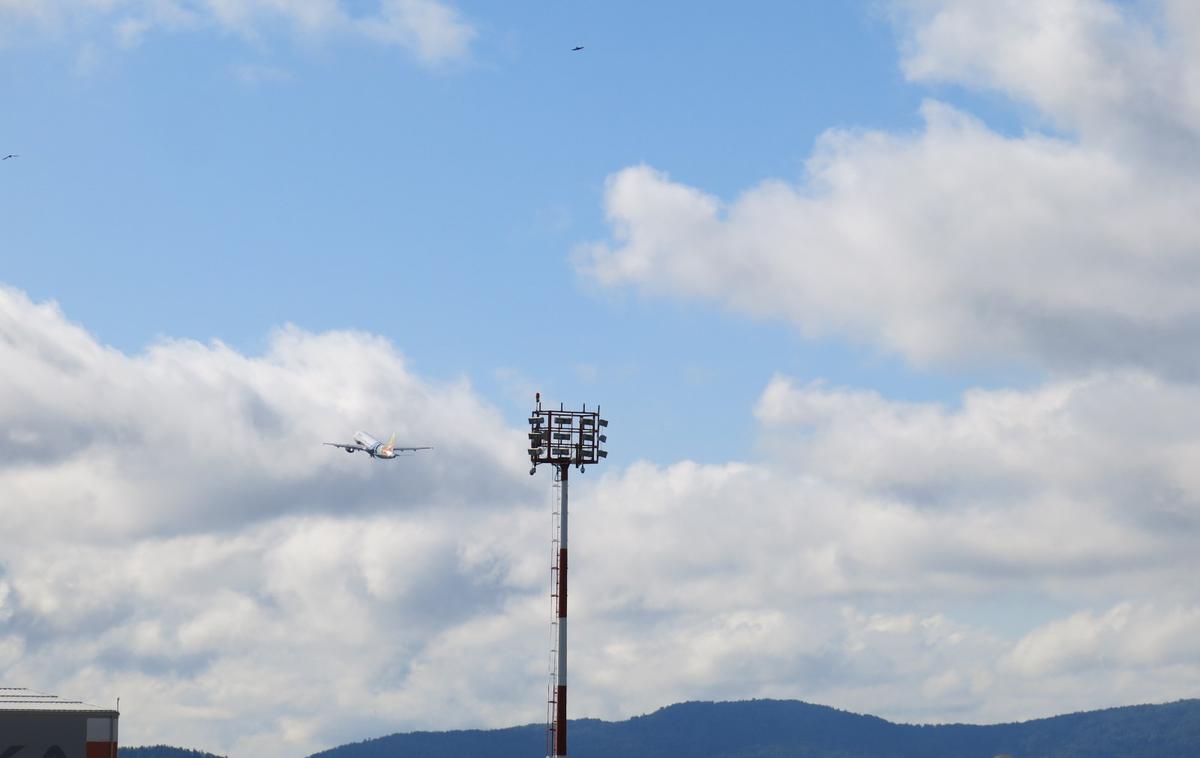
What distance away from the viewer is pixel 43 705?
10388cm

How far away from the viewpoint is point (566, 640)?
11506 cm

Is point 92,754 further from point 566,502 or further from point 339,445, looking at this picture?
point 339,445

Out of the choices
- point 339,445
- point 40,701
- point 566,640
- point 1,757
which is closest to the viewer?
point 1,757

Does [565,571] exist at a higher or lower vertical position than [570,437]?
lower

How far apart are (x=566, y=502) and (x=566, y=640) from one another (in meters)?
10.4

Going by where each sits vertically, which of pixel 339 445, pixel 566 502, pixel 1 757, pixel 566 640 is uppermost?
pixel 339 445

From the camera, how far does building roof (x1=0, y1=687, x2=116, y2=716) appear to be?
331 ft

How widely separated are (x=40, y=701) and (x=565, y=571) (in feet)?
125

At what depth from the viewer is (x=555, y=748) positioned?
380ft

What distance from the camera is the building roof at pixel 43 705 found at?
101m

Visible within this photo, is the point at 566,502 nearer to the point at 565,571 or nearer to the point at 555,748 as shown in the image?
the point at 565,571

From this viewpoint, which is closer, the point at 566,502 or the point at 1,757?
the point at 1,757

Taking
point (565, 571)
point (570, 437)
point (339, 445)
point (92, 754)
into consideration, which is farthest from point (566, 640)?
point (339, 445)

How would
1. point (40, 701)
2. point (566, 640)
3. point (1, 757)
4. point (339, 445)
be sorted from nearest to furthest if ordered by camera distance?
point (1, 757) → point (40, 701) → point (566, 640) → point (339, 445)
